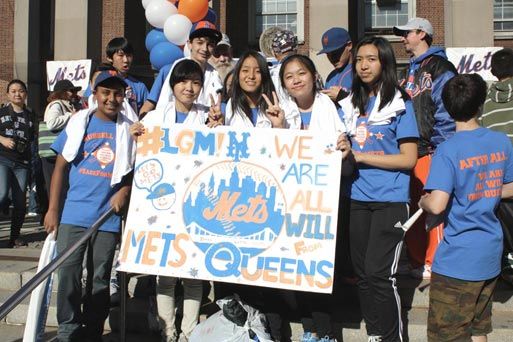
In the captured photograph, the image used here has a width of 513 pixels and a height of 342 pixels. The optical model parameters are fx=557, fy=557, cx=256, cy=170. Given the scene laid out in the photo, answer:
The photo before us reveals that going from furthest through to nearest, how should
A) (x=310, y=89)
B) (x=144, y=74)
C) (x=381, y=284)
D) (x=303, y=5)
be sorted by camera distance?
(x=144, y=74), (x=303, y=5), (x=310, y=89), (x=381, y=284)

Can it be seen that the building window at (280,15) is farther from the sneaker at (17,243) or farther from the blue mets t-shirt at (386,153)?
the blue mets t-shirt at (386,153)

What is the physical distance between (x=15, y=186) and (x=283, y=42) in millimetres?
3927

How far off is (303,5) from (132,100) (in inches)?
610

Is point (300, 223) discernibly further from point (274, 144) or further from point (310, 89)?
point (310, 89)

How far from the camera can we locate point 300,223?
11.5 feet

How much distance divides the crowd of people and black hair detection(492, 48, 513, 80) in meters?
0.01

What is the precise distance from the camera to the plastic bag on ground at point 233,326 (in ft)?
12.0

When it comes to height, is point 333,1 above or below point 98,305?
above

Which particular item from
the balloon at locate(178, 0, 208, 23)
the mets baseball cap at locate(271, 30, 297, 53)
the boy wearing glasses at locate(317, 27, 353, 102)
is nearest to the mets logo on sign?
the boy wearing glasses at locate(317, 27, 353, 102)

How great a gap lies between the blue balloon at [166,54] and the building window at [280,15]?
42.4 ft

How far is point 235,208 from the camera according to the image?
360 cm

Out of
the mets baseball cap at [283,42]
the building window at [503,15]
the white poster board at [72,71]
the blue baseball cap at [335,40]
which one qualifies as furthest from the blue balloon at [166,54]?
the building window at [503,15]

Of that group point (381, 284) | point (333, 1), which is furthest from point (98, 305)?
point (333, 1)

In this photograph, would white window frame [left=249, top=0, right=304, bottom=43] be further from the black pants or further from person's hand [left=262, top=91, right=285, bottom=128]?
the black pants
